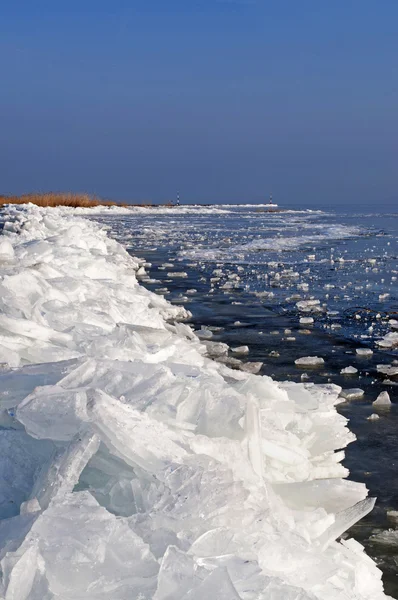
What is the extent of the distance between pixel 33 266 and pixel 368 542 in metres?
3.13

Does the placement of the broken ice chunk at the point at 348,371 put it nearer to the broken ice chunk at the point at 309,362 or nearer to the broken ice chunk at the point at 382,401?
the broken ice chunk at the point at 309,362

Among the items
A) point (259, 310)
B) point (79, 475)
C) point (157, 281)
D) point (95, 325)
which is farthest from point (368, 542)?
point (157, 281)

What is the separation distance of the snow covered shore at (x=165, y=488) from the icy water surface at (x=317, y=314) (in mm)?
153

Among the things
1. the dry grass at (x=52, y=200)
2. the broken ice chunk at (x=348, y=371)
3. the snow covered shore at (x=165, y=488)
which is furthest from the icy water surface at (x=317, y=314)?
the dry grass at (x=52, y=200)

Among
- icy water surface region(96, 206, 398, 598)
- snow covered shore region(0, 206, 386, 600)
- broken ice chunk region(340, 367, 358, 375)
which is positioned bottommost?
icy water surface region(96, 206, 398, 598)

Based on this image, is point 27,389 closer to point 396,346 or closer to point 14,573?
point 14,573

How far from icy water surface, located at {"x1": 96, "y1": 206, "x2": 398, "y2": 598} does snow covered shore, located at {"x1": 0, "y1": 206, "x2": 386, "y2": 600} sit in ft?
Result: 0.50

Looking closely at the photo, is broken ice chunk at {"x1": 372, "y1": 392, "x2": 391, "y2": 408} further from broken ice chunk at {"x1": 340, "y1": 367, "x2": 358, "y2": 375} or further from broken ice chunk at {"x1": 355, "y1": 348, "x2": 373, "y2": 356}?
broken ice chunk at {"x1": 355, "y1": 348, "x2": 373, "y2": 356}

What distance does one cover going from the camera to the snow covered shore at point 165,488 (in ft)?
3.97

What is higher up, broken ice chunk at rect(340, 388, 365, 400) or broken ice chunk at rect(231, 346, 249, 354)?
broken ice chunk at rect(340, 388, 365, 400)

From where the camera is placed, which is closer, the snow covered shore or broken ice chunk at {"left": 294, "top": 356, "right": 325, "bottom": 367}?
the snow covered shore

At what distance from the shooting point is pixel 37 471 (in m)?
1.55

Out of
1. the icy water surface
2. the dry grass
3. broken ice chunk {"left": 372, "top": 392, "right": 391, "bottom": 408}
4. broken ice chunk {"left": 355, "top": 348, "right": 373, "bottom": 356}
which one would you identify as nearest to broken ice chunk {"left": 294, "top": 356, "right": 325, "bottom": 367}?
the icy water surface

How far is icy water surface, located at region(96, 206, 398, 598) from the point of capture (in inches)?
97.8
